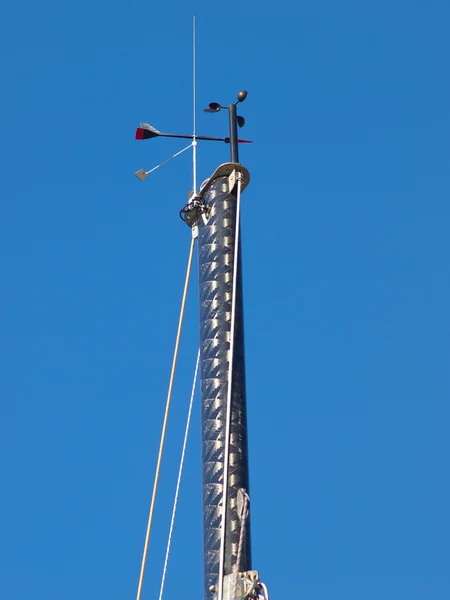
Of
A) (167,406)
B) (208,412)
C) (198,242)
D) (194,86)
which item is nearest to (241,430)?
(208,412)

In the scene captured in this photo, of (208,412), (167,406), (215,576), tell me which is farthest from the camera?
(167,406)

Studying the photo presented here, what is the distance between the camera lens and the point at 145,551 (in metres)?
18.7

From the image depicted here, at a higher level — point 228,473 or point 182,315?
point 182,315

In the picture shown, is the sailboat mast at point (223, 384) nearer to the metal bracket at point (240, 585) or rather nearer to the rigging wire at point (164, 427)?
the metal bracket at point (240, 585)

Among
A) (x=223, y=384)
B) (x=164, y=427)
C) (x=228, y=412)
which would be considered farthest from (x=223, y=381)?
(x=164, y=427)

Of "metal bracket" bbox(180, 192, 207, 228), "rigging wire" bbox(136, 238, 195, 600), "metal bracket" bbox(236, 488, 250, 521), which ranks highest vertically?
"metal bracket" bbox(180, 192, 207, 228)

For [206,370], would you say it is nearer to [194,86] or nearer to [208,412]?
[208,412]

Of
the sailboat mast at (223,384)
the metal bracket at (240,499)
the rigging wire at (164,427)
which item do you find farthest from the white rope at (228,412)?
the rigging wire at (164,427)

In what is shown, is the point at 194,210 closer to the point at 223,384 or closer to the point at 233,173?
the point at 233,173

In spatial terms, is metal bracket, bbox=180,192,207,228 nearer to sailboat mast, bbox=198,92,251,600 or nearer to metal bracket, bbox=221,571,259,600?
sailboat mast, bbox=198,92,251,600

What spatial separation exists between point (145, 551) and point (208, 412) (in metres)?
2.22

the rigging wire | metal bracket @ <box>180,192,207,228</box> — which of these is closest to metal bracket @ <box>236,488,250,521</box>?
the rigging wire

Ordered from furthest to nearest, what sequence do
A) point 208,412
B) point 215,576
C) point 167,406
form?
1. point 167,406
2. point 208,412
3. point 215,576

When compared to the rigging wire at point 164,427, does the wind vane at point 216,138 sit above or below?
above
